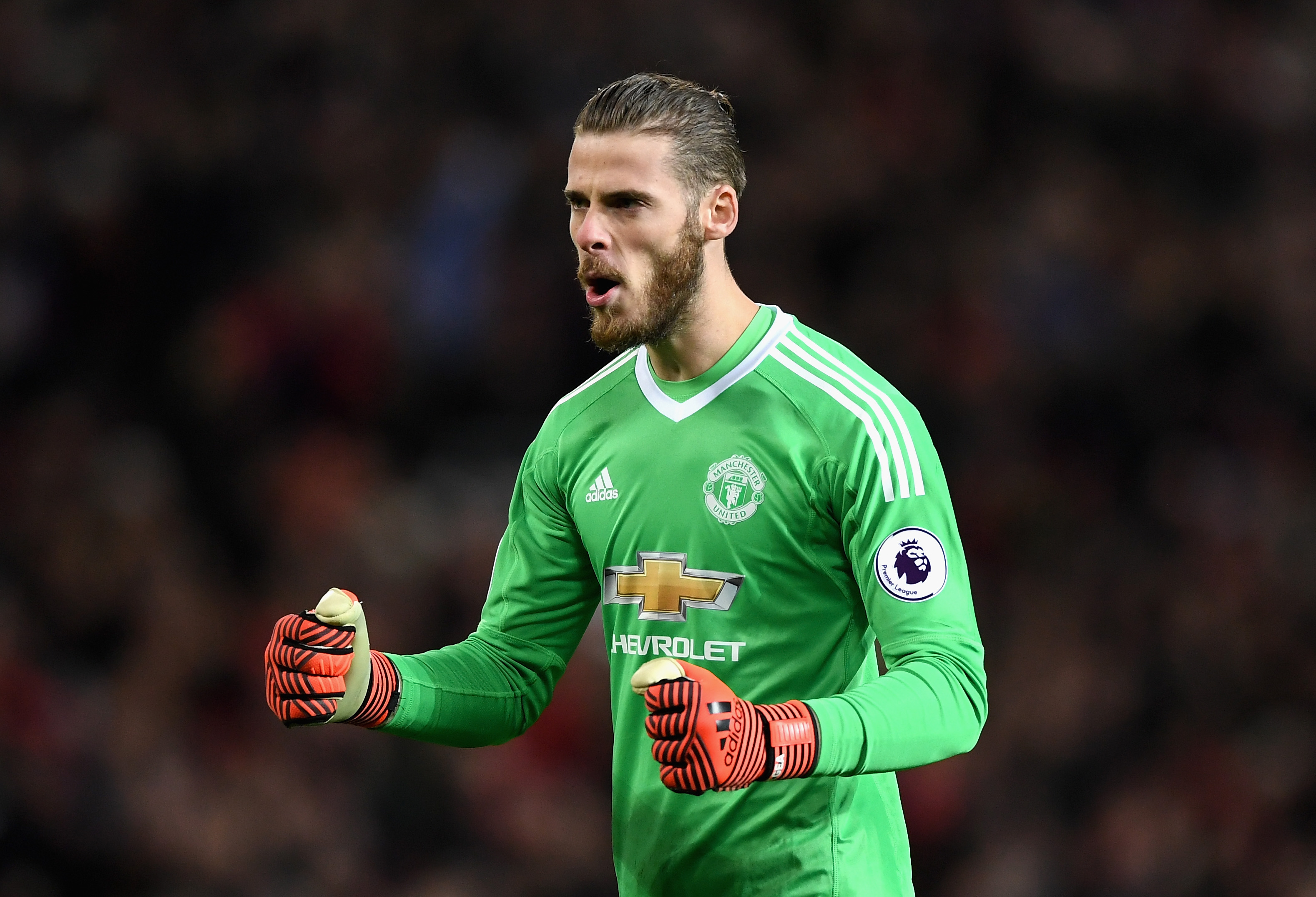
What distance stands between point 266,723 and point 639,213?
3540mm

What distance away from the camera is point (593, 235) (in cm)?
258

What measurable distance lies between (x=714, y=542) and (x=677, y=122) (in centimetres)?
74

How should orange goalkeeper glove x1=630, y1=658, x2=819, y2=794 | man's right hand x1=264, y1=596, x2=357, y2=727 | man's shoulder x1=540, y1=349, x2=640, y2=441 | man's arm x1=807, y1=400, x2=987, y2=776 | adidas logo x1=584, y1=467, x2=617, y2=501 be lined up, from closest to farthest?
orange goalkeeper glove x1=630, y1=658, x2=819, y2=794 → man's arm x1=807, y1=400, x2=987, y2=776 → man's right hand x1=264, y1=596, x2=357, y2=727 → adidas logo x1=584, y1=467, x2=617, y2=501 → man's shoulder x1=540, y1=349, x2=640, y2=441

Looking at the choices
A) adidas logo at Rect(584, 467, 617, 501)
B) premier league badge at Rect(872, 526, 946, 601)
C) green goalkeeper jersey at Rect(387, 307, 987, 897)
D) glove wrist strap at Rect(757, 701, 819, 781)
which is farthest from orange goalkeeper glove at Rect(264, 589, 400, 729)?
premier league badge at Rect(872, 526, 946, 601)

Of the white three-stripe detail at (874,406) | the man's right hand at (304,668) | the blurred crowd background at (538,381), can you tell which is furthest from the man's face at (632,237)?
the blurred crowd background at (538,381)

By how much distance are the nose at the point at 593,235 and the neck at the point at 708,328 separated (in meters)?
0.20

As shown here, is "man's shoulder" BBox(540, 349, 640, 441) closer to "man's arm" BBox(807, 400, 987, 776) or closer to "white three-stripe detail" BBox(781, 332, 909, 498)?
"white three-stripe detail" BBox(781, 332, 909, 498)

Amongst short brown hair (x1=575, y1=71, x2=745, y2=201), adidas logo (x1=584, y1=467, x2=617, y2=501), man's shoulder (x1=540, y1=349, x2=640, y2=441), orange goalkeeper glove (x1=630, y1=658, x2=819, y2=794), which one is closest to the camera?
orange goalkeeper glove (x1=630, y1=658, x2=819, y2=794)

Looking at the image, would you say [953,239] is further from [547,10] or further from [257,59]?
[257,59]

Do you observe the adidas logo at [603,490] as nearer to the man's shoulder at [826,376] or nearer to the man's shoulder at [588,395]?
the man's shoulder at [588,395]

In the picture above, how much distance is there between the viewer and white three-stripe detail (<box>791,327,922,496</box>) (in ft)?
8.03

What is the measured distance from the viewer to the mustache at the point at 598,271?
2588 millimetres

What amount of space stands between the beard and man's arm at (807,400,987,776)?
39cm

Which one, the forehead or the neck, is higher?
the forehead
